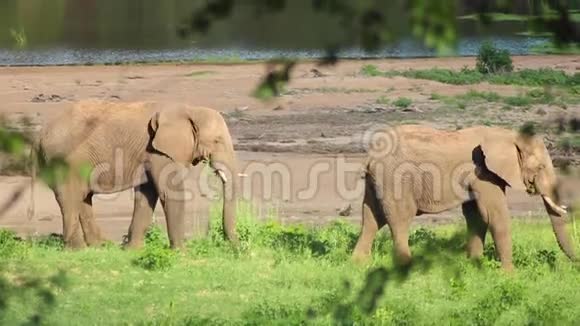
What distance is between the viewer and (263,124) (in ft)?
65.4

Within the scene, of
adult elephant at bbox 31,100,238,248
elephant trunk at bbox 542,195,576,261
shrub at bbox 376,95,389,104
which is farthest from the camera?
shrub at bbox 376,95,389,104

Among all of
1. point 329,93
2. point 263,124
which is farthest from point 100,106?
point 329,93

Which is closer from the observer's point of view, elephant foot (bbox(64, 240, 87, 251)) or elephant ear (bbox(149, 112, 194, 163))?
elephant foot (bbox(64, 240, 87, 251))

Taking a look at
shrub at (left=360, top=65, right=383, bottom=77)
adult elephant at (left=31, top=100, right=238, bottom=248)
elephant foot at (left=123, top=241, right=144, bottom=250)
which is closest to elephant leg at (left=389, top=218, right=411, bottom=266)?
adult elephant at (left=31, top=100, right=238, bottom=248)

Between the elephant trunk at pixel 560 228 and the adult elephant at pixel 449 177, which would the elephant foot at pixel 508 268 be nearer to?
the adult elephant at pixel 449 177

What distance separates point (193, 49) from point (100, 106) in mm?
20261

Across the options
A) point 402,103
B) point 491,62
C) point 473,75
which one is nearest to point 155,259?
point 402,103

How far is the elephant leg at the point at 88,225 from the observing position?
1199 cm

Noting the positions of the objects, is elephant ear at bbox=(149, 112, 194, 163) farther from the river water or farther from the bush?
the bush

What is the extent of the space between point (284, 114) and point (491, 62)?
5.56 m

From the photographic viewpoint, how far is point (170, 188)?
38.8 feet

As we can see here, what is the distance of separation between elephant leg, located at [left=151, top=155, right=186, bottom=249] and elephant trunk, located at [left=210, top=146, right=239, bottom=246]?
334 mm

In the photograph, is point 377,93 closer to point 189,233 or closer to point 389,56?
point 389,56

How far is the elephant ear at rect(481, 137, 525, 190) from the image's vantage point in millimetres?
10773
